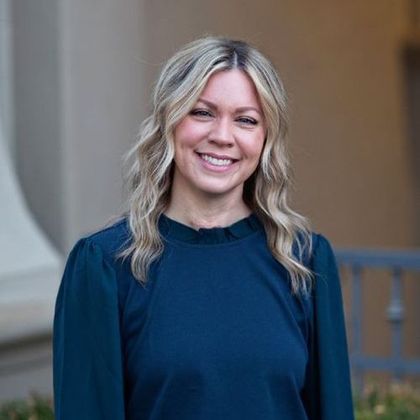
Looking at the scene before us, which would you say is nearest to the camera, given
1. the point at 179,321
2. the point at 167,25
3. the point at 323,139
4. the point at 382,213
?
the point at 179,321

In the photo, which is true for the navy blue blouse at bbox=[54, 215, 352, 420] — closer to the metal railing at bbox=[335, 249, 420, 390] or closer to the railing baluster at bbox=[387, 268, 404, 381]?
the metal railing at bbox=[335, 249, 420, 390]

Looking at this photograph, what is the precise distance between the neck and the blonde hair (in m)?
0.03

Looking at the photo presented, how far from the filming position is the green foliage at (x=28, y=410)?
5746 mm

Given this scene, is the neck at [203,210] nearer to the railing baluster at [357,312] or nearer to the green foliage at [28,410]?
the green foliage at [28,410]

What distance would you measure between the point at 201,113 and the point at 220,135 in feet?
0.21

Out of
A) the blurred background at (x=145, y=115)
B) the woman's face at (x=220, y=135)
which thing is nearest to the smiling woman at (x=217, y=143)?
the woman's face at (x=220, y=135)

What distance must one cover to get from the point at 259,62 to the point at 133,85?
15.6 feet

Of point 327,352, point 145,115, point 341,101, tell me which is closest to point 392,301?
point 145,115

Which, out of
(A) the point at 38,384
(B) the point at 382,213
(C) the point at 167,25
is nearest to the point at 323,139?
(B) the point at 382,213

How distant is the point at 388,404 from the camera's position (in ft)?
20.2

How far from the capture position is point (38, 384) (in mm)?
7430

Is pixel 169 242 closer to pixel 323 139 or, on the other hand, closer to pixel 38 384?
pixel 38 384

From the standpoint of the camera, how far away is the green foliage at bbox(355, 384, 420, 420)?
575 centimetres

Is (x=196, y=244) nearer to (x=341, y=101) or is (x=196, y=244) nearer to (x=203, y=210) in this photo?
(x=203, y=210)
